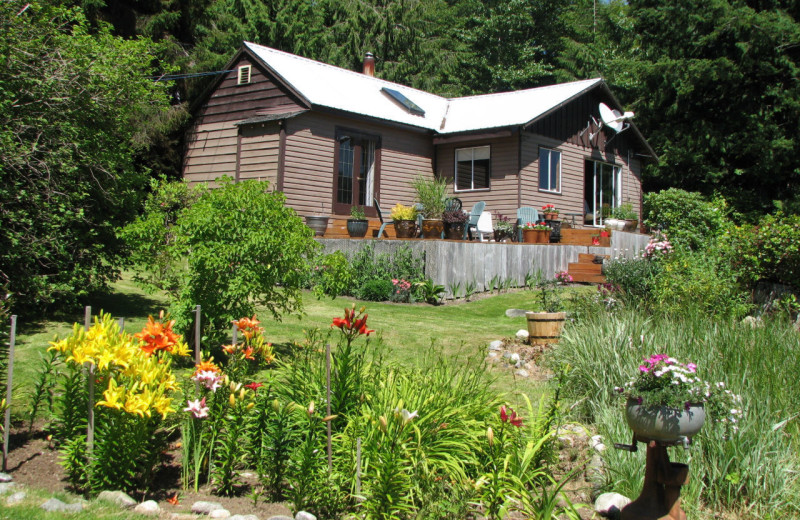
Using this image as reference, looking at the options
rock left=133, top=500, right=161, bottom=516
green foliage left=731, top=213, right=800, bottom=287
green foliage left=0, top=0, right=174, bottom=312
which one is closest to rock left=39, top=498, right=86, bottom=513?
rock left=133, top=500, right=161, bottom=516

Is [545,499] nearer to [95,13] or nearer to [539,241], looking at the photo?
[539,241]

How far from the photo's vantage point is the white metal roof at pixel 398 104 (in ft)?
57.3

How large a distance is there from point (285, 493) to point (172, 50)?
61.9 ft

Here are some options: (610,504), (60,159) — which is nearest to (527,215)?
(60,159)

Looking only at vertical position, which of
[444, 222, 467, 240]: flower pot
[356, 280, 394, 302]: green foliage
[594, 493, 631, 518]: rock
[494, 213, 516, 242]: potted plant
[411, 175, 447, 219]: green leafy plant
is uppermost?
[411, 175, 447, 219]: green leafy plant

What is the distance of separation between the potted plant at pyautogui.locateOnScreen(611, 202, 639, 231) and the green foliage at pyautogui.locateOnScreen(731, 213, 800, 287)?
29.7 feet

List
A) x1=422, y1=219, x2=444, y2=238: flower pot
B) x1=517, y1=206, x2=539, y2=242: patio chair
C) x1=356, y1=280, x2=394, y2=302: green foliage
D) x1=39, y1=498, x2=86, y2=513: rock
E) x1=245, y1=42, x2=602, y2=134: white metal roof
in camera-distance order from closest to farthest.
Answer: x1=39, y1=498, x2=86, y2=513: rock, x1=356, y1=280, x2=394, y2=302: green foliage, x1=422, y1=219, x2=444, y2=238: flower pot, x1=245, y1=42, x2=602, y2=134: white metal roof, x1=517, y1=206, x2=539, y2=242: patio chair

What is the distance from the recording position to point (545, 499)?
11.3 feet

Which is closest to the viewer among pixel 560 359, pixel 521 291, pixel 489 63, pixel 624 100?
pixel 560 359

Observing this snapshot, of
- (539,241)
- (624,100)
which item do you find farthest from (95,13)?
(624,100)

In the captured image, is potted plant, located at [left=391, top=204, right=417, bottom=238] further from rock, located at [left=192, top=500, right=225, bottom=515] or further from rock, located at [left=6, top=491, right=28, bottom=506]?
rock, located at [left=6, top=491, right=28, bottom=506]

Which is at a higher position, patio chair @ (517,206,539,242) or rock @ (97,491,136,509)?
patio chair @ (517,206,539,242)

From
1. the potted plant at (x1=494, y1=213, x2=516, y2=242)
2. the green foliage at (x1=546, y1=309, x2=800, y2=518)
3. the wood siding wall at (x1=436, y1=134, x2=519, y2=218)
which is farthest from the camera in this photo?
the wood siding wall at (x1=436, y1=134, x2=519, y2=218)

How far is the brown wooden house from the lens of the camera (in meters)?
16.8
